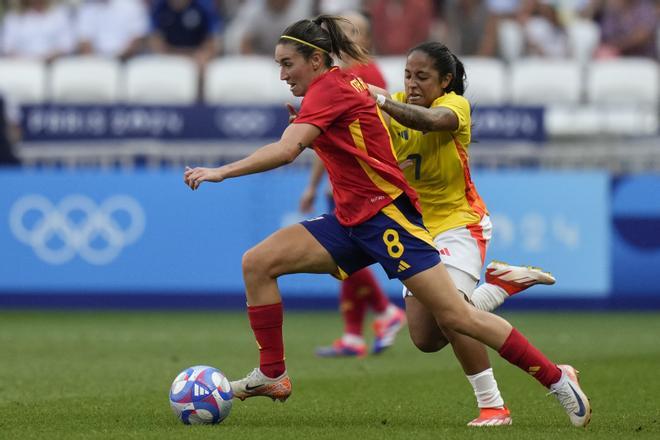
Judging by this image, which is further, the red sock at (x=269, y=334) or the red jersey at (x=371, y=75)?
the red jersey at (x=371, y=75)

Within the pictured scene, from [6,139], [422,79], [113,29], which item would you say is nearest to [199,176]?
[422,79]

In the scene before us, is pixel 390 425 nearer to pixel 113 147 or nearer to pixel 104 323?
pixel 104 323

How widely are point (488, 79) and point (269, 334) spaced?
11.1m

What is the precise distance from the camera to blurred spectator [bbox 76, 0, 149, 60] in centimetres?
1884

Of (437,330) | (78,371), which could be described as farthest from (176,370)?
(437,330)

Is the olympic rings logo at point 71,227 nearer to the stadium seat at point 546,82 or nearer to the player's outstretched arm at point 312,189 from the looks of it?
the player's outstretched arm at point 312,189

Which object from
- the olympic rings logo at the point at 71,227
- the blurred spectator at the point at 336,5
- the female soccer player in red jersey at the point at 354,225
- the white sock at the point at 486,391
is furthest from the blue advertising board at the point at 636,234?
the female soccer player in red jersey at the point at 354,225

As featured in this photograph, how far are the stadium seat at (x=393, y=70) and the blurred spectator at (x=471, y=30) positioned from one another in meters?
1.18

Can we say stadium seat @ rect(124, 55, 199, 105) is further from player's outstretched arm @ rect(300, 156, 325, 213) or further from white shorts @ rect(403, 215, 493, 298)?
white shorts @ rect(403, 215, 493, 298)

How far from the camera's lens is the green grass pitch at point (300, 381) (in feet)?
22.3

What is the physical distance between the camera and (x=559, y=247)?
14.6m

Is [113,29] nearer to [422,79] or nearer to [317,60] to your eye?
[422,79]

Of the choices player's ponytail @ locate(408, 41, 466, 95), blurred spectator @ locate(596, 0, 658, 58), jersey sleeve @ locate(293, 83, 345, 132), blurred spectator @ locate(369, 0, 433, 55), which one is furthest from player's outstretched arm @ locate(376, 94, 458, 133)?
blurred spectator @ locate(596, 0, 658, 58)

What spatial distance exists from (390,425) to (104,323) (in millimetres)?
7350
